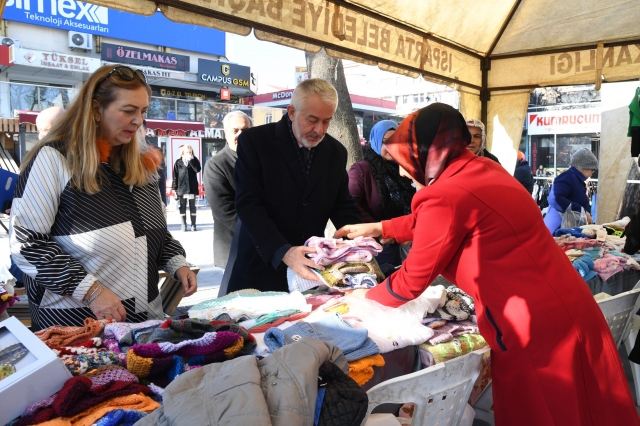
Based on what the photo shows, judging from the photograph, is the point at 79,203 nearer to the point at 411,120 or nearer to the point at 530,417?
the point at 411,120

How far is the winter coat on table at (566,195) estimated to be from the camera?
5.33 meters

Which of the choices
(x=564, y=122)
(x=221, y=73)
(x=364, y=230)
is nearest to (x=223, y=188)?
(x=364, y=230)

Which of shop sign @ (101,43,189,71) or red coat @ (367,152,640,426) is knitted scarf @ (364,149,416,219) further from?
shop sign @ (101,43,189,71)

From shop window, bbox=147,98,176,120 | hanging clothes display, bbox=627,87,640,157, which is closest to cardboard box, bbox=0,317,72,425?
hanging clothes display, bbox=627,87,640,157

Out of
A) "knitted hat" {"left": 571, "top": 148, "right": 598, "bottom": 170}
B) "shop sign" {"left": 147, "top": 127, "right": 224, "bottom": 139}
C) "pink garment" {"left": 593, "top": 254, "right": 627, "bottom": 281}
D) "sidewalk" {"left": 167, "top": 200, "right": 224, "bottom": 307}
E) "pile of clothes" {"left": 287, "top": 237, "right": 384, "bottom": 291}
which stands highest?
"shop sign" {"left": 147, "top": 127, "right": 224, "bottom": 139}

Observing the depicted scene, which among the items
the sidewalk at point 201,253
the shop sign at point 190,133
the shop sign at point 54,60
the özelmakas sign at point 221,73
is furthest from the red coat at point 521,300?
the özelmakas sign at point 221,73

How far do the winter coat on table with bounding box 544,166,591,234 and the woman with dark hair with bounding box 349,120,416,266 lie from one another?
242 cm

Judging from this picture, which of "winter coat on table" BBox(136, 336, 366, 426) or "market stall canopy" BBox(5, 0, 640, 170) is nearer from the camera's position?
"winter coat on table" BBox(136, 336, 366, 426)

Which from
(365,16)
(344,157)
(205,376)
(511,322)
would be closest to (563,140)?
(365,16)

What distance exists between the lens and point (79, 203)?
1.81 metres

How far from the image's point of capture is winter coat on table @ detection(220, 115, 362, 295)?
264 cm

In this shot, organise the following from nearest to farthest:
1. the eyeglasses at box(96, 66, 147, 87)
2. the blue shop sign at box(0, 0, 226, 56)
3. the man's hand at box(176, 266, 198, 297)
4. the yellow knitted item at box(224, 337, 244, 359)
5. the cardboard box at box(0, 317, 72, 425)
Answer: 1. the cardboard box at box(0, 317, 72, 425)
2. the yellow knitted item at box(224, 337, 244, 359)
3. the eyeglasses at box(96, 66, 147, 87)
4. the man's hand at box(176, 266, 198, 297)
5. the blue shop sign at box(0, 0, 226, 56)

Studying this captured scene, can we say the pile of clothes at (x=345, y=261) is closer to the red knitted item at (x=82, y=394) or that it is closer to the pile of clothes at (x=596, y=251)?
the red knitted item at (x=82, y=394)

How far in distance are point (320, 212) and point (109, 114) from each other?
1230 millimetres
